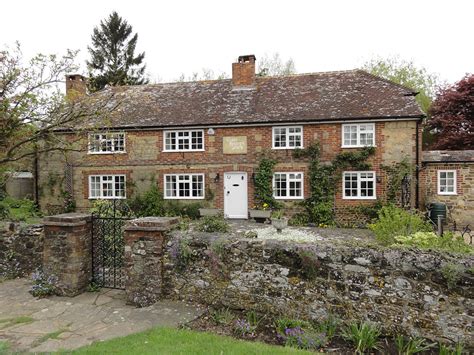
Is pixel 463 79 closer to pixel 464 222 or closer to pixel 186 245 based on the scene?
pixel 464 222

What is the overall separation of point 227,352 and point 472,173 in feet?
54.5

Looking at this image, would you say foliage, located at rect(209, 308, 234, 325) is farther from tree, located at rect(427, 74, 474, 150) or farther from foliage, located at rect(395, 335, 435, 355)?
tree, located at rect(427, 74, 474, 150)

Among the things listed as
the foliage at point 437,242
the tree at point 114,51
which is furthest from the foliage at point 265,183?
the tree at point 114,51

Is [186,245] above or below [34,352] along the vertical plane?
above

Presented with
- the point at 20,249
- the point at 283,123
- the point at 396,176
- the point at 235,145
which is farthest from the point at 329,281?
the point at 235,145

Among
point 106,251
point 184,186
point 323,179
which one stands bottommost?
point 106,251

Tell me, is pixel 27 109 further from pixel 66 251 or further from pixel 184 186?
pixel 184 186

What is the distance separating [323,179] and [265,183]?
2920 millimetres

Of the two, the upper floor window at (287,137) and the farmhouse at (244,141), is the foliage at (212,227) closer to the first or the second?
the farmhouse at (244,141)

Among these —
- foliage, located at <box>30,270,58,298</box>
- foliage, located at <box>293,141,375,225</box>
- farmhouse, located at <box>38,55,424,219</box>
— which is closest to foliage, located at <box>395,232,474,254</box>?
foliage, located at <box>30,270,58,298</box>

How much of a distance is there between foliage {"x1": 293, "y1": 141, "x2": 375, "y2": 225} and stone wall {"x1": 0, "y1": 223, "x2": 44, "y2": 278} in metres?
12.4

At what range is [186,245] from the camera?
6.07 m

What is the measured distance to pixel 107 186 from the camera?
64.2 feet

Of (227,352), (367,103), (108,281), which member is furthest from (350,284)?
(367,103)
